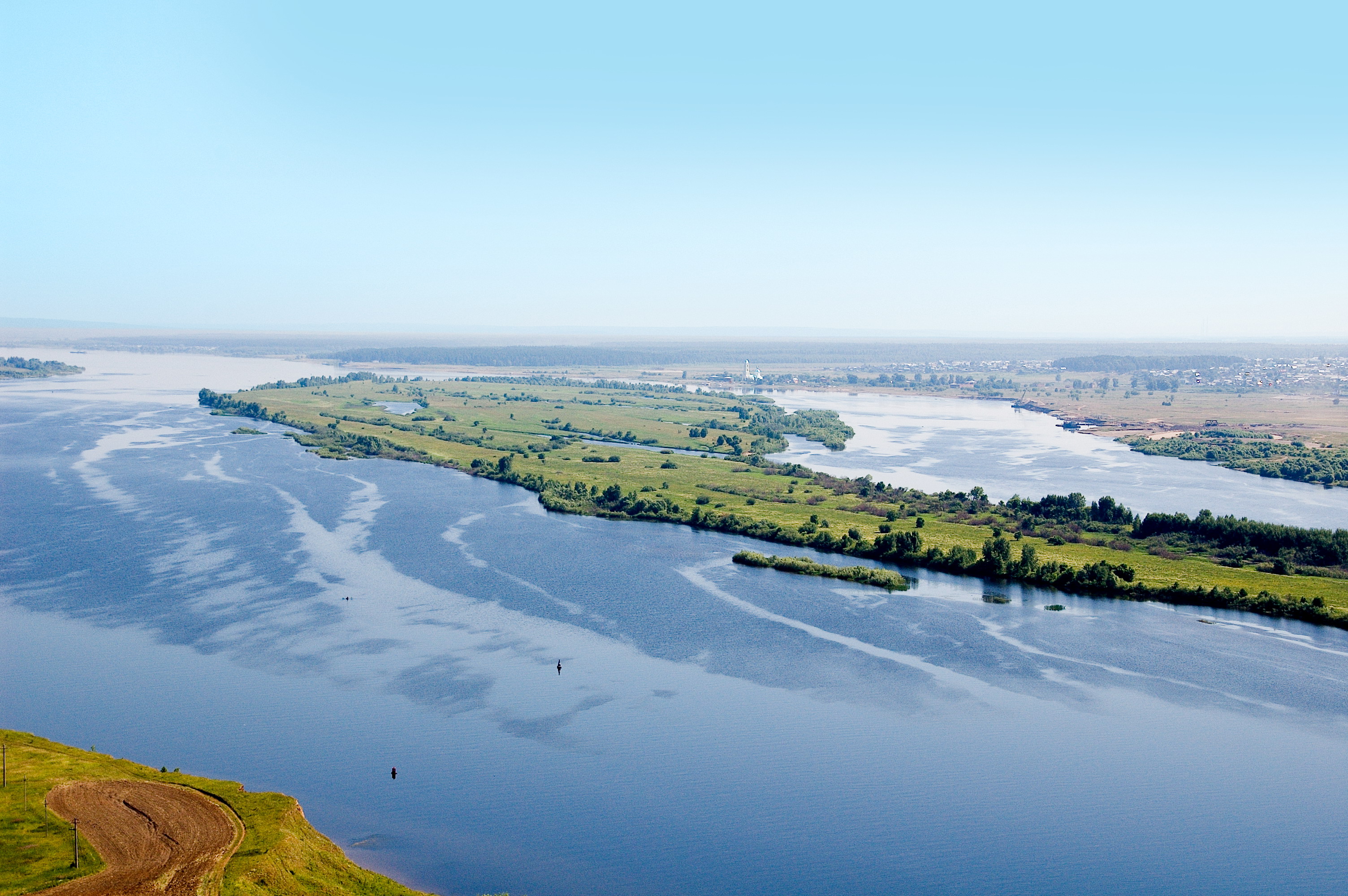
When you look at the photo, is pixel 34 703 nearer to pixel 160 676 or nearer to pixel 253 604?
pixel 160 676

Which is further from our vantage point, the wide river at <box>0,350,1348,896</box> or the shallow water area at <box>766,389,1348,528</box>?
the shallow water area at <box>766,389,1348,528</box>

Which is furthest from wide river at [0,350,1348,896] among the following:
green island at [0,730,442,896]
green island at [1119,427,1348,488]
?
green island at [1119,427,1348,488]

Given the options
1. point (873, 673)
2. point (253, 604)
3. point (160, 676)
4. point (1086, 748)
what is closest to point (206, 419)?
point (253, 604)

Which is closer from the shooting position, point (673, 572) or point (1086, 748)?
point (1086, 748)

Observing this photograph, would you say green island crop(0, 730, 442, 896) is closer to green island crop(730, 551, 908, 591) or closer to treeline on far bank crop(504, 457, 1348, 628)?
green island crop(730, 551, 908, 591)

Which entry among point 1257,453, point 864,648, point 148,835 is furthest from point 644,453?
point 148,835

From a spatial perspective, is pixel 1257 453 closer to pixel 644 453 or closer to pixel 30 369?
pixel 644 453

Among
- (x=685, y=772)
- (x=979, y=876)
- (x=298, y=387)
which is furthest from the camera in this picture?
(x=298, y=387)
